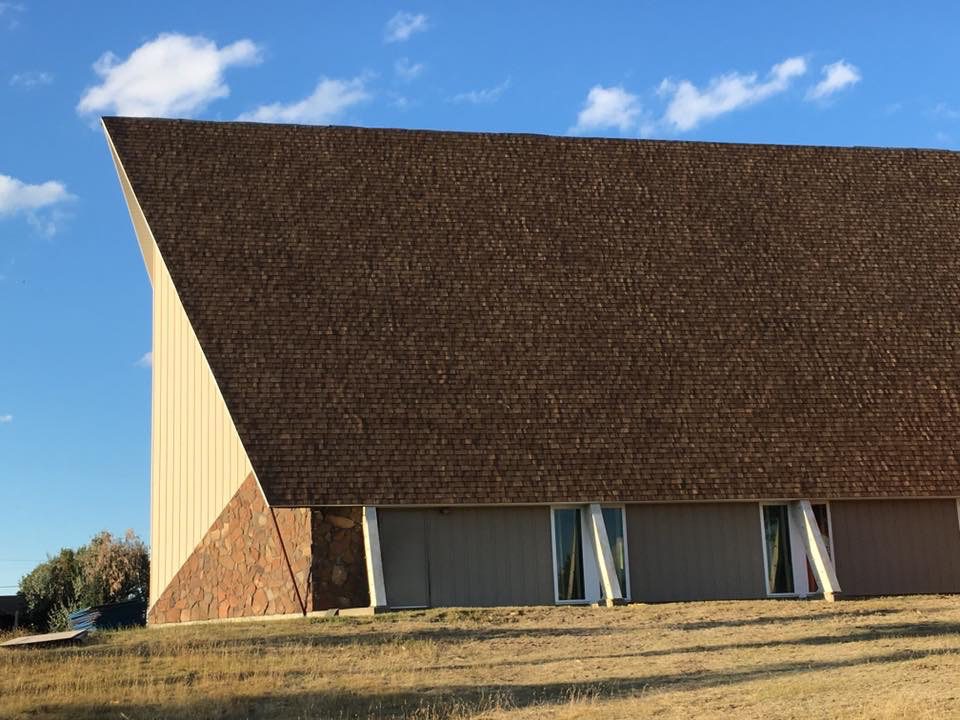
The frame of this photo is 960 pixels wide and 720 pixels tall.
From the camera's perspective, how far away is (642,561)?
21578mm

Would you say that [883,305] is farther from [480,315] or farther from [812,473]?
[480,315]

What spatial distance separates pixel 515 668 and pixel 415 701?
211cm

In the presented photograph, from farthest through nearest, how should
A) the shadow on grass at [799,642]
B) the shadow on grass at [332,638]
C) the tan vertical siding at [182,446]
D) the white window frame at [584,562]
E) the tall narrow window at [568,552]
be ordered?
1. the tan vertical siding at [182,446]
2. the tall narrow window at [568,552]
3. the white window frame at [584,562]
4. the shadow on grass at [332,638]
5. the shadow on grass at [799,642]

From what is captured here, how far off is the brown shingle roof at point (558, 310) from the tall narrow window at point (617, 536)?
0.65m

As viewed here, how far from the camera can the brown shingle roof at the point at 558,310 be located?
70.0 feet

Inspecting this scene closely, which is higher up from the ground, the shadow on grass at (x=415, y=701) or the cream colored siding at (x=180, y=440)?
the cream colored siding at (x=180, y=440)

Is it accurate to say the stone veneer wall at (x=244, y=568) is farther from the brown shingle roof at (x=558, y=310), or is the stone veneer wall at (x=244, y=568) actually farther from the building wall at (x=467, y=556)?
the building wall at (x=467, y=556)

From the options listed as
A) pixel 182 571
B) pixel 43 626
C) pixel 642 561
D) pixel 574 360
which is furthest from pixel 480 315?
pixel 43 626

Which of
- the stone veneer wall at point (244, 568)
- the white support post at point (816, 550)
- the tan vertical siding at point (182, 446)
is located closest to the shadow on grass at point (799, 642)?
the white support post at point (816, 550)

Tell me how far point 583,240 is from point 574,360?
9.72 feet

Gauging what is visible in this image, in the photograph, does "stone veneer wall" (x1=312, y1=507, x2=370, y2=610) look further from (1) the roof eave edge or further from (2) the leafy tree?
(2) the leafy tree

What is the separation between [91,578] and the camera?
141 ft

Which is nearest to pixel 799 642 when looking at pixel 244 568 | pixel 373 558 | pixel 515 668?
pixel 515 668

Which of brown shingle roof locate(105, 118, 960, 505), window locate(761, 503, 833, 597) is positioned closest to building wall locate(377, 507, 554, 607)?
brown shingle roof locate(105, 118, 960, 505)
